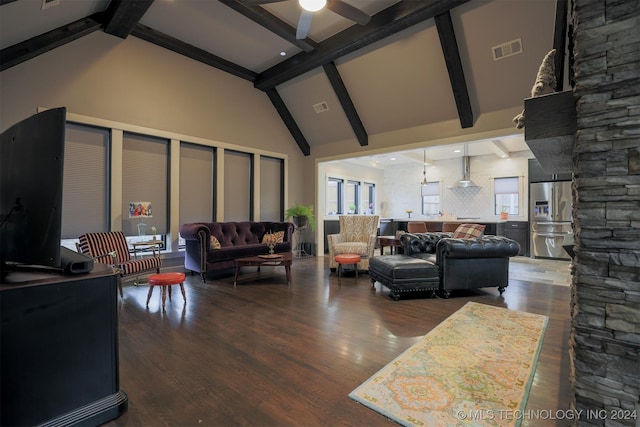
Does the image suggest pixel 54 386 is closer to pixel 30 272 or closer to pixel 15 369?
pixel 15 369

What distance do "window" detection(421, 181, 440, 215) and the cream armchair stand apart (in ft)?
16.0

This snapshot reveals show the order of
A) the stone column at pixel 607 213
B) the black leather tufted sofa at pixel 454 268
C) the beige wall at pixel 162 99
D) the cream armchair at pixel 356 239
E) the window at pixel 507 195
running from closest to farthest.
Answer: the stone column at pixel 607 213 < the black leather tufted sofa at pixel 454 268 < the beige wall at pixel 162 99 < the cream armchair at pixel 356 239 < the window at pixel 507 195

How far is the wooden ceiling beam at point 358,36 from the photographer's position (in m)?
4.20

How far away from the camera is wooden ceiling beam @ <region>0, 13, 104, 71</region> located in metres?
3.69

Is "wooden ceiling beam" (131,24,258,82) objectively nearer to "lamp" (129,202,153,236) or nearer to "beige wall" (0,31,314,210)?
"beige wall" (0,31,314,210)

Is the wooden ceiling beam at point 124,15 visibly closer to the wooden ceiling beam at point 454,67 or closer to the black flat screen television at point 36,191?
the black flat screen television at point 36,191

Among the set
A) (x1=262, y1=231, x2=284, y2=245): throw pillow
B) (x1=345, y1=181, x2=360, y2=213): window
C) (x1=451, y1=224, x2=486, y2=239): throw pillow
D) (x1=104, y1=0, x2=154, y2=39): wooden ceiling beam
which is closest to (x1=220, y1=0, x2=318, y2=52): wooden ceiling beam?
(x1=104, y1=0, x2=154, y2=39): wooden ceiling beam

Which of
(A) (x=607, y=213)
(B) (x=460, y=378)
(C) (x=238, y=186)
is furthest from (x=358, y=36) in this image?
(B) (x=460, y=378)

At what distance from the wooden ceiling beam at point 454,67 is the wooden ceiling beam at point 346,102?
6.70ft

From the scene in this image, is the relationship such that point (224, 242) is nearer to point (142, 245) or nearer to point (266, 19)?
point (142, 245)

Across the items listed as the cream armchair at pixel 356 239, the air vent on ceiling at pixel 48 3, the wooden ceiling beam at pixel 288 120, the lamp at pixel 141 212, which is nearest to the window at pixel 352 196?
the wooden ceiling beam at pixel 288 120

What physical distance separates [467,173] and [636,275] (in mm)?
8692

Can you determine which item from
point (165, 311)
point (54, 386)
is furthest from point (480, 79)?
point (54, 386)

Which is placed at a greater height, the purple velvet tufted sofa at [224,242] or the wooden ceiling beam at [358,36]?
the wooden ceiling beam at [358,36]
